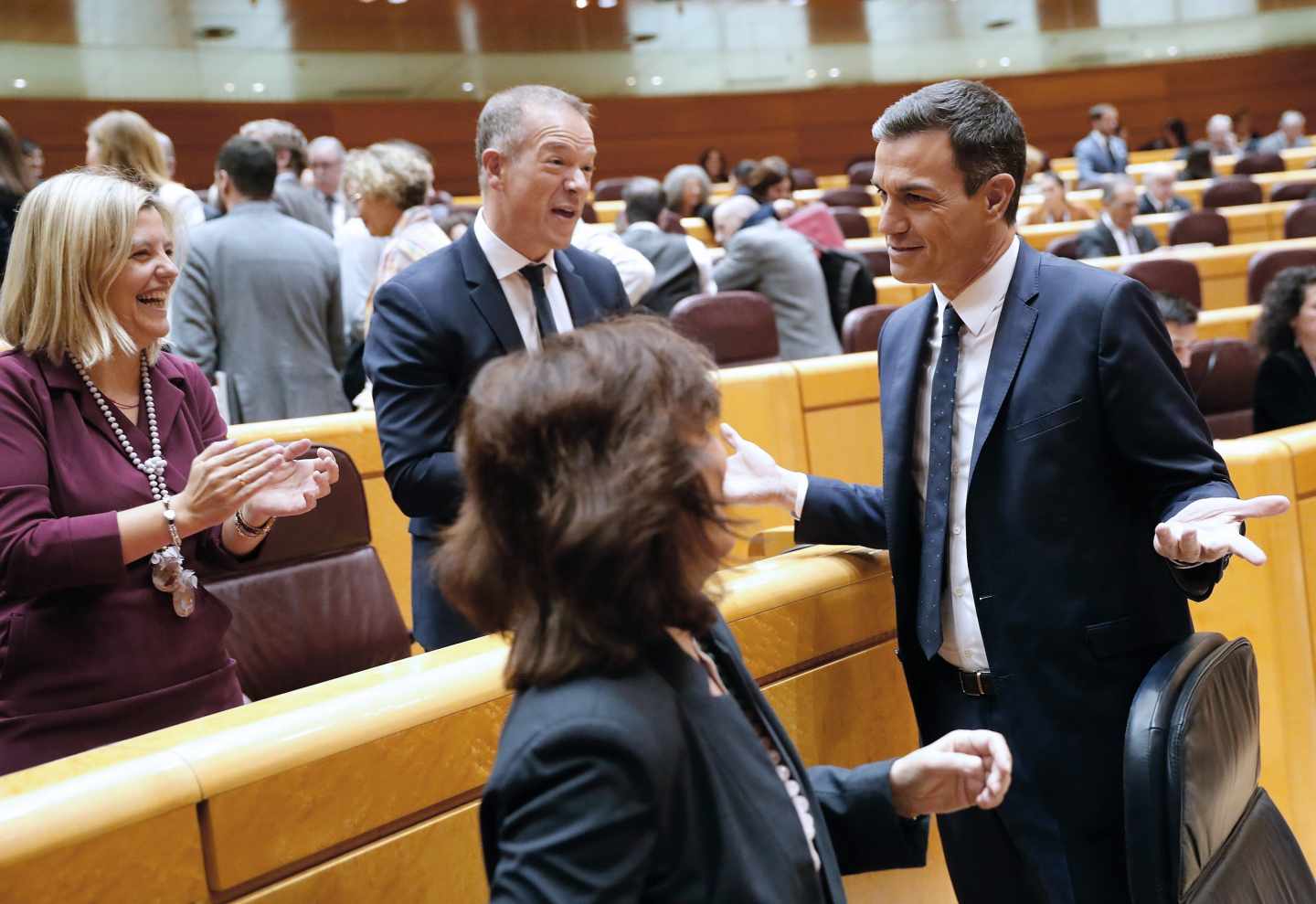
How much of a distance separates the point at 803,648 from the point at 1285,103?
60.2 feet

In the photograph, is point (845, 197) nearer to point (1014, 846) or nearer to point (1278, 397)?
point (1278, 397)

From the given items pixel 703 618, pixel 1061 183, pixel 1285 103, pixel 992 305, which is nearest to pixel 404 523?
pixel 992 305

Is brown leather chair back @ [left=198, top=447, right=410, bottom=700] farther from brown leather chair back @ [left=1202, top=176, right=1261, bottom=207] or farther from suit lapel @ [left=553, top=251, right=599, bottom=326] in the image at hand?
brown leather chair back @ [left=1202, top=176, right=1261, bottom=207]

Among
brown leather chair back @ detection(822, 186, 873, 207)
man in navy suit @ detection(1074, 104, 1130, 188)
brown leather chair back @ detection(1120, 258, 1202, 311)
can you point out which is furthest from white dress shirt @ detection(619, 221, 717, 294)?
man in navy suit @ detection(1074, 104, 1130, 188)

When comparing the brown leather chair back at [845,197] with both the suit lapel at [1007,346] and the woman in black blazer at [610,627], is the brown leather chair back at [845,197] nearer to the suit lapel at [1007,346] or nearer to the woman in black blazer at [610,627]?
the suit lapel at [1007,346]

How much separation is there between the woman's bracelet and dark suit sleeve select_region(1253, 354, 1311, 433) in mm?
2778

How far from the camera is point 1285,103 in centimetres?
1733

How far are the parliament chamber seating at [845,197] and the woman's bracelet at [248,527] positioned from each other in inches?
386

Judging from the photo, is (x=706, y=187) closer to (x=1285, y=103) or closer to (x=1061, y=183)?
(x=1061, y=183)

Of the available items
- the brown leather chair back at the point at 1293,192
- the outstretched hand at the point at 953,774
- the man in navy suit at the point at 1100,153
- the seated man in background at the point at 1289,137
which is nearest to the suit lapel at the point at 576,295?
the outstretched hand at the point at 953,774

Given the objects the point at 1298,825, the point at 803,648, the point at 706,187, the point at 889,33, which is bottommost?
the point at 1298,825

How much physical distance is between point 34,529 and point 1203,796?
1.22m

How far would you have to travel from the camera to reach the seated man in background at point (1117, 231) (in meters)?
6.80

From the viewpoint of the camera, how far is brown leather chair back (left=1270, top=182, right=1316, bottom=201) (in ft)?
32.0
